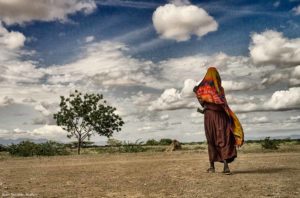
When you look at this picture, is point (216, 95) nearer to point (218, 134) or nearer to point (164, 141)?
point (218, 134)

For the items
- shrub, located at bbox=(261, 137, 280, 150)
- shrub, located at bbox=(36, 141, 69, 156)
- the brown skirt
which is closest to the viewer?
the brown skirt

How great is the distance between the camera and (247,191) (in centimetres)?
887

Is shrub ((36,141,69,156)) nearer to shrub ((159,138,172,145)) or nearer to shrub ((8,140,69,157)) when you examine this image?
shrub ((8,140,69,157))

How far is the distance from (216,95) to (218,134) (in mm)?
1125

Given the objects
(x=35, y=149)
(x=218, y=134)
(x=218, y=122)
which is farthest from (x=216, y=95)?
(x=35, y=149)

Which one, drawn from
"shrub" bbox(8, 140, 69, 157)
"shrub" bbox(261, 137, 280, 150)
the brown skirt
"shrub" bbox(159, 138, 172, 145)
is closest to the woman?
the brown skirt

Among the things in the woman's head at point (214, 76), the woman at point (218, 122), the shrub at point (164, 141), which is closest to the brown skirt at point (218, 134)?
the woman at point (218, 122)

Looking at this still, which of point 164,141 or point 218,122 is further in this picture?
point 164,141

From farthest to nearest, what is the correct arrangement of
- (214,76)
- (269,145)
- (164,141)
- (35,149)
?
(164,141) < (35,149) < (269,145) < (214,76)

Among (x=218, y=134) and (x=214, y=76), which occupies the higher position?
(x=214, y=76)

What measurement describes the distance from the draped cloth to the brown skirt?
14 cm

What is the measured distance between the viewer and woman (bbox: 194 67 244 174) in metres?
12.4

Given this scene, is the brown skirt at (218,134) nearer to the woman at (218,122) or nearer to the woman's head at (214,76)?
the woman at (218,122)

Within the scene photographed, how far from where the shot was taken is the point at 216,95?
12.4 m
